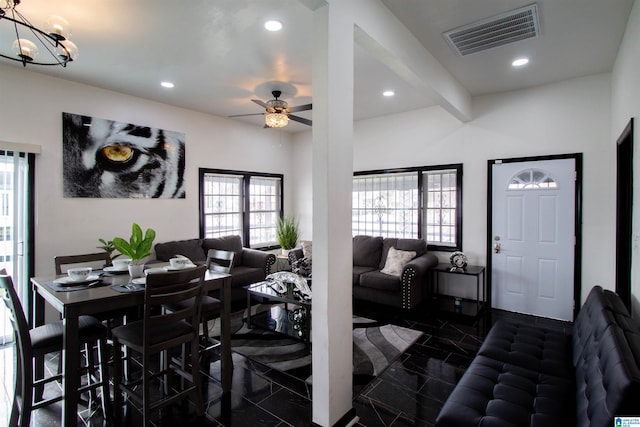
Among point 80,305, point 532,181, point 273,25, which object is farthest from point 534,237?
point 80,305

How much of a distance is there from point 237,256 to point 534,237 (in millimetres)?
4357

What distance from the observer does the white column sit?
1.99m

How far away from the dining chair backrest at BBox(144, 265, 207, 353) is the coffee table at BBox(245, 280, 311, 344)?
4.48 ft

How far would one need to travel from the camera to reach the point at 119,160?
430 centimetres

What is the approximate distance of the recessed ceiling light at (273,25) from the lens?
2678 mm

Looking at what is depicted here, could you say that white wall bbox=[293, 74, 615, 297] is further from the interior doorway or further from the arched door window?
the interior doorway

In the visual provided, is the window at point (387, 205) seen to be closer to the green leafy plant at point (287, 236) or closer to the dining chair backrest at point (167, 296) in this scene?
the green leafy plant at point (287, 236)

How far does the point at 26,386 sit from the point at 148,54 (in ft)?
9.46

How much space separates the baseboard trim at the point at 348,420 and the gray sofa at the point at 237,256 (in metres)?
2.57

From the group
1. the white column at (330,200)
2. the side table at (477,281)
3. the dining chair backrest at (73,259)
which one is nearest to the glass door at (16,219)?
the dining chair backrest at (73,259)

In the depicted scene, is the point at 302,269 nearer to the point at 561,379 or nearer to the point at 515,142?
the point at 561,379

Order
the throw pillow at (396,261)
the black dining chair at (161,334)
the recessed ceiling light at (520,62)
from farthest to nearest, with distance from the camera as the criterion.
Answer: the throw pillow at (396,261)
the recessed ceiling light at (520,62)
the black dining chair at (161,334)

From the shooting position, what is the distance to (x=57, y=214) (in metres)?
3.79

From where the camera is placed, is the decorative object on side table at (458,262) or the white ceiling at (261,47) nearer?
the white ceiling at (261,47)
